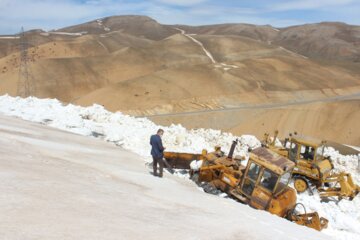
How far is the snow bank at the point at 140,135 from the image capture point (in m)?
16.8

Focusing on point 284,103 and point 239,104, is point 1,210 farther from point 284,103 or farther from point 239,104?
point 284,103

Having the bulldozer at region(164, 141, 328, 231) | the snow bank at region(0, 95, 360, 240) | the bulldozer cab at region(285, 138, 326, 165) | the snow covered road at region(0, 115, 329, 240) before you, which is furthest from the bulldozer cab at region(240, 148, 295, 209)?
the bulldozer cab at region(285, 138, 326, 165)

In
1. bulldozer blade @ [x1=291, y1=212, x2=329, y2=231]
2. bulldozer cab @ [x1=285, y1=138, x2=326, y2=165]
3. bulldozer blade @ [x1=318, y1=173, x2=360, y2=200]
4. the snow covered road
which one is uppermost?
the snow covered road

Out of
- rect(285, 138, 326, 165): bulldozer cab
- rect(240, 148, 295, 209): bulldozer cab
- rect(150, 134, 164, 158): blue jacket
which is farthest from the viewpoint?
rect(285, 138, 326, 165): bulldozer cab

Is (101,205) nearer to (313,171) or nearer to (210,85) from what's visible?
(313,171)

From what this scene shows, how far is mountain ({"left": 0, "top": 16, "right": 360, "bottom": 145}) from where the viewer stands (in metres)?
41.8

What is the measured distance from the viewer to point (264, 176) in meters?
14.0

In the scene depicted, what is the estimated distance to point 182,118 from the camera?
42781 mm

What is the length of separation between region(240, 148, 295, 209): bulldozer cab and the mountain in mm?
25150

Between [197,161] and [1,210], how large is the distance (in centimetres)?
1047

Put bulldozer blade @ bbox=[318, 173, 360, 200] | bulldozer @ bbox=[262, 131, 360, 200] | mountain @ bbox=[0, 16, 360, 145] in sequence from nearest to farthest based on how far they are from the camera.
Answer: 1. bulldozer blade @ bbox=[318, 173, 360, 200]
2. bulldozer @ bbox=[262, 131, 360, 200]
3. mountain @ bbox=[0, 16, 360, 145]

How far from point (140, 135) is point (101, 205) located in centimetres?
1233

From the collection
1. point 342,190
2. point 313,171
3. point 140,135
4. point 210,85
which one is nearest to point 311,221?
point 342,190

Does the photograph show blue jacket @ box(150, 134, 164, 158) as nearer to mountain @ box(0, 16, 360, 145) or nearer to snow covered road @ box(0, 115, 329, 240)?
snow covered road @ box(0, 115, 329, 240)
